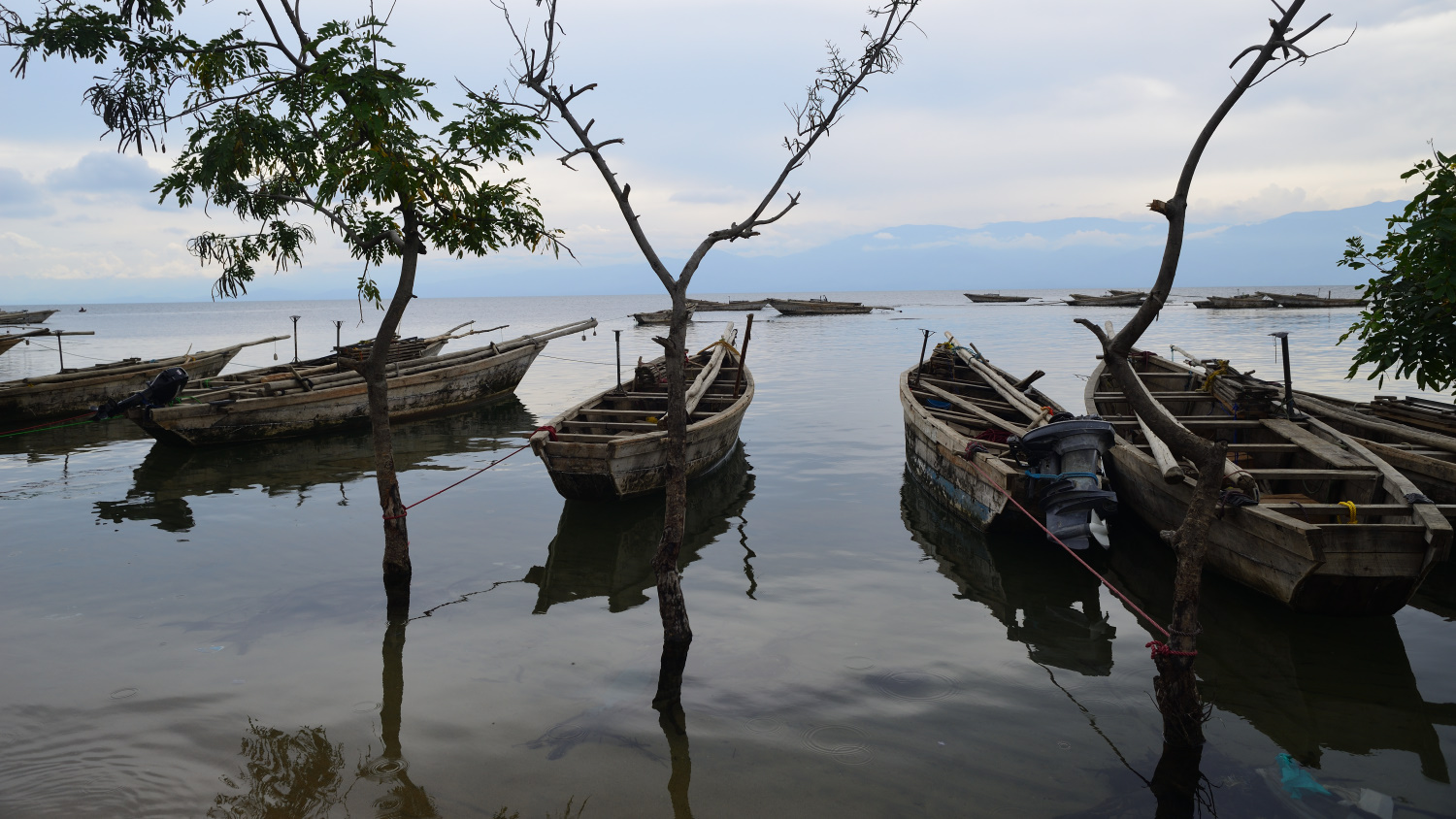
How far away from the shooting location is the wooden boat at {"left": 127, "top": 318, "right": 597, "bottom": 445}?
15914 millimetres

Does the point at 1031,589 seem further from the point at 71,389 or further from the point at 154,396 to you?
the point at 71,389

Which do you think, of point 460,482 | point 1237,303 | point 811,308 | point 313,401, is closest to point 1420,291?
point 460,482

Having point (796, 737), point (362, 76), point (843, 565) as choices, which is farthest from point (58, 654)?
point (843, 565)

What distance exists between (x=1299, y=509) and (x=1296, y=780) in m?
3.62

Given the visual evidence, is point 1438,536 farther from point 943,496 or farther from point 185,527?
point 185,527

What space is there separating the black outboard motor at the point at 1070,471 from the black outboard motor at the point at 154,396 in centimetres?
1684

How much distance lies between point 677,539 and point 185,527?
9.27 meters

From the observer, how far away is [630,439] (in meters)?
10.8

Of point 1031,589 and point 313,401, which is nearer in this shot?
point 1031,589

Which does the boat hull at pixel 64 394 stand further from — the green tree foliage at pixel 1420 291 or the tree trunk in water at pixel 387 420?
the green tree foliage at pixel 1420 291

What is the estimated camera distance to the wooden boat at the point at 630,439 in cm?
1066

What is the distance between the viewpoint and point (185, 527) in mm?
11031

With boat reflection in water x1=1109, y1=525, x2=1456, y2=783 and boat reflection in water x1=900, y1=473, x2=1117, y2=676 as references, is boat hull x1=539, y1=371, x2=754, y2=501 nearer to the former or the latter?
boat reflection in water x1=900, y1=473, x2=1117, y2=676

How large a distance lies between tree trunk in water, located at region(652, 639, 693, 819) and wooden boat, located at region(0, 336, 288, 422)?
18.0 metres
